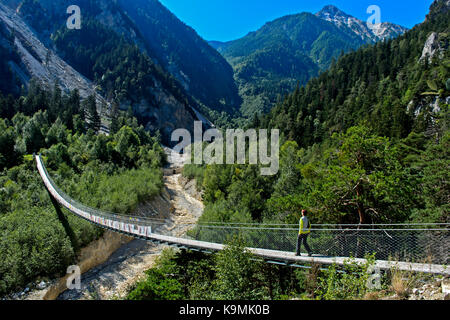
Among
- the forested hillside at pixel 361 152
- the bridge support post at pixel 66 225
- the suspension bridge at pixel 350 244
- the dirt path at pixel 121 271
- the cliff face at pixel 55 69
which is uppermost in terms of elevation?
the cliff face at pixel 55 69

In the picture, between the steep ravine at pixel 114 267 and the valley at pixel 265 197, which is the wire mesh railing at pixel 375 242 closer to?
the valley at pixel 265 197

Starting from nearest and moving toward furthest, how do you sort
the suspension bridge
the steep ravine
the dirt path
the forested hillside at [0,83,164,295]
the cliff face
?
the suspension bridge → the steep ravine → the dirt path → the forested hillside at [0,83,164,295] → the cliff face

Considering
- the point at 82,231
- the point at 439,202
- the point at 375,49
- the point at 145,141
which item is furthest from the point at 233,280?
the point at 375,49

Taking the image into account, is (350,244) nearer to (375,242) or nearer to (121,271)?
(375,242)

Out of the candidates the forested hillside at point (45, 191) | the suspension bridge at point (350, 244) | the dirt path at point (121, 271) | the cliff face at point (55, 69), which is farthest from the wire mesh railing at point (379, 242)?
the cliff face at point (55, 69)

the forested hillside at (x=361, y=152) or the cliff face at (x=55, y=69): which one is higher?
the cliff face at (x=55, y=69)

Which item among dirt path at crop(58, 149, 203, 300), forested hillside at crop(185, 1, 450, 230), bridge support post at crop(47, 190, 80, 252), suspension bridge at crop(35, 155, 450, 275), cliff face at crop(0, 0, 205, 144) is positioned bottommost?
dirt path at crop(58, 149, 203, 300)

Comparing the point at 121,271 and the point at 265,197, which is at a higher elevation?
the point at 265,197

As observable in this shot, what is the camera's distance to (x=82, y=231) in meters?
21.9

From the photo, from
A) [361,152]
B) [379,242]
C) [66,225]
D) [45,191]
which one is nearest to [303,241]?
[379,242]

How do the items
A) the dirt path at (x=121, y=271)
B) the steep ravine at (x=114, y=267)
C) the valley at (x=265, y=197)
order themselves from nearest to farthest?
the valley at (x=265, y=197)
the steep ravine at (x=114, y=267)
the dirt path at (x=121, y=271)

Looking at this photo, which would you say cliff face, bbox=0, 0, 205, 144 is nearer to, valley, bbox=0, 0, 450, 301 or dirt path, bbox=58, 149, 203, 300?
valley, bbox=0, 0, 450, 301

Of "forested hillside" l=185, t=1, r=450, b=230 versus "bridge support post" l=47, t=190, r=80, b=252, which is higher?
"forested hillside" l=185, t=1, r=450, b=230

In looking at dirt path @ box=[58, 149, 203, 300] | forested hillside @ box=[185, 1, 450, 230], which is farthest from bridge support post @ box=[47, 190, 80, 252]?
forested hillside @ box=[185, 1, 450, 230]
